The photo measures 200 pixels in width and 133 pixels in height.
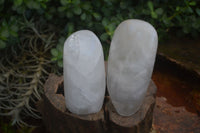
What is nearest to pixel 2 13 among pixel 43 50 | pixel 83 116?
pixel 43 50

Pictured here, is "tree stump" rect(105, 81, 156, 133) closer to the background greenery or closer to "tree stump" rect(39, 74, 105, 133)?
"tree stump" rect(39, 74, 105, 133)

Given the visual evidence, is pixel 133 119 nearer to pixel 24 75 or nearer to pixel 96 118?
pixel 96 118

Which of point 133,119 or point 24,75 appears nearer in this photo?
point 133,119

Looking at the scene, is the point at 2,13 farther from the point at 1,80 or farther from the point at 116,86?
the point at 116,86

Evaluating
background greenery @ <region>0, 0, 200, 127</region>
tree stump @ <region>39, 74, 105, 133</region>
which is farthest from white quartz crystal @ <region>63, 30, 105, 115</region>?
background greenery @ <region>0, 0, 200, 127</region>

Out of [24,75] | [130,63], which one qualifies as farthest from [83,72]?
[24,75]
